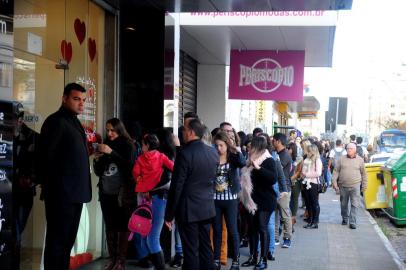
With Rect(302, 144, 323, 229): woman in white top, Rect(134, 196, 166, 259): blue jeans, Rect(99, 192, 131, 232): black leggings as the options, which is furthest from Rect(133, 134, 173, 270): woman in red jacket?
Rect(302, 144, 323, 229): woman in white top

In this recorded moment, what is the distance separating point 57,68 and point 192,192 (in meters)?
2.39

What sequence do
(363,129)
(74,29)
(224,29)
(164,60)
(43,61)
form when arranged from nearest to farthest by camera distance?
(43,61), (74,29), (164,60), (224,29), (363,129)

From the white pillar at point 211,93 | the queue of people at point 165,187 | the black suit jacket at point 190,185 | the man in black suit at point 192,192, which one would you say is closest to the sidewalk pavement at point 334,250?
the queue of people at point 165,187

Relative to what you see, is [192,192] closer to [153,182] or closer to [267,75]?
[153,182]

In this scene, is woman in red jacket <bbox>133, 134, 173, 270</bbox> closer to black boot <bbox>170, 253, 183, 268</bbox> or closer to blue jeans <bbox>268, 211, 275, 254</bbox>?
black boot <bbox>170, 253, 183, 268</bbox>

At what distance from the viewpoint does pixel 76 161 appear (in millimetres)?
4449

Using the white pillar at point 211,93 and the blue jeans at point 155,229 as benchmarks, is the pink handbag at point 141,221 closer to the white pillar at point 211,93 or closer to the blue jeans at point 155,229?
the blue jeans at point 155,229

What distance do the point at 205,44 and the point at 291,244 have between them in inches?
190

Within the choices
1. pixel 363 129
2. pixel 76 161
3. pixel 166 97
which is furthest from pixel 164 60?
pixel 363 129

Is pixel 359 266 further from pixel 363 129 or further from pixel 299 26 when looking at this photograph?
pixel 363 129

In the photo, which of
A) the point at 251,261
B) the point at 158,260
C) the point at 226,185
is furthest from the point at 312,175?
the point at 158,260

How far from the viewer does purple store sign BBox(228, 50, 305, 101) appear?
1176 cm

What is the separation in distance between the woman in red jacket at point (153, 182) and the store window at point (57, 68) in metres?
1.04

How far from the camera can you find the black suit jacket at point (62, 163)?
4387 mm
